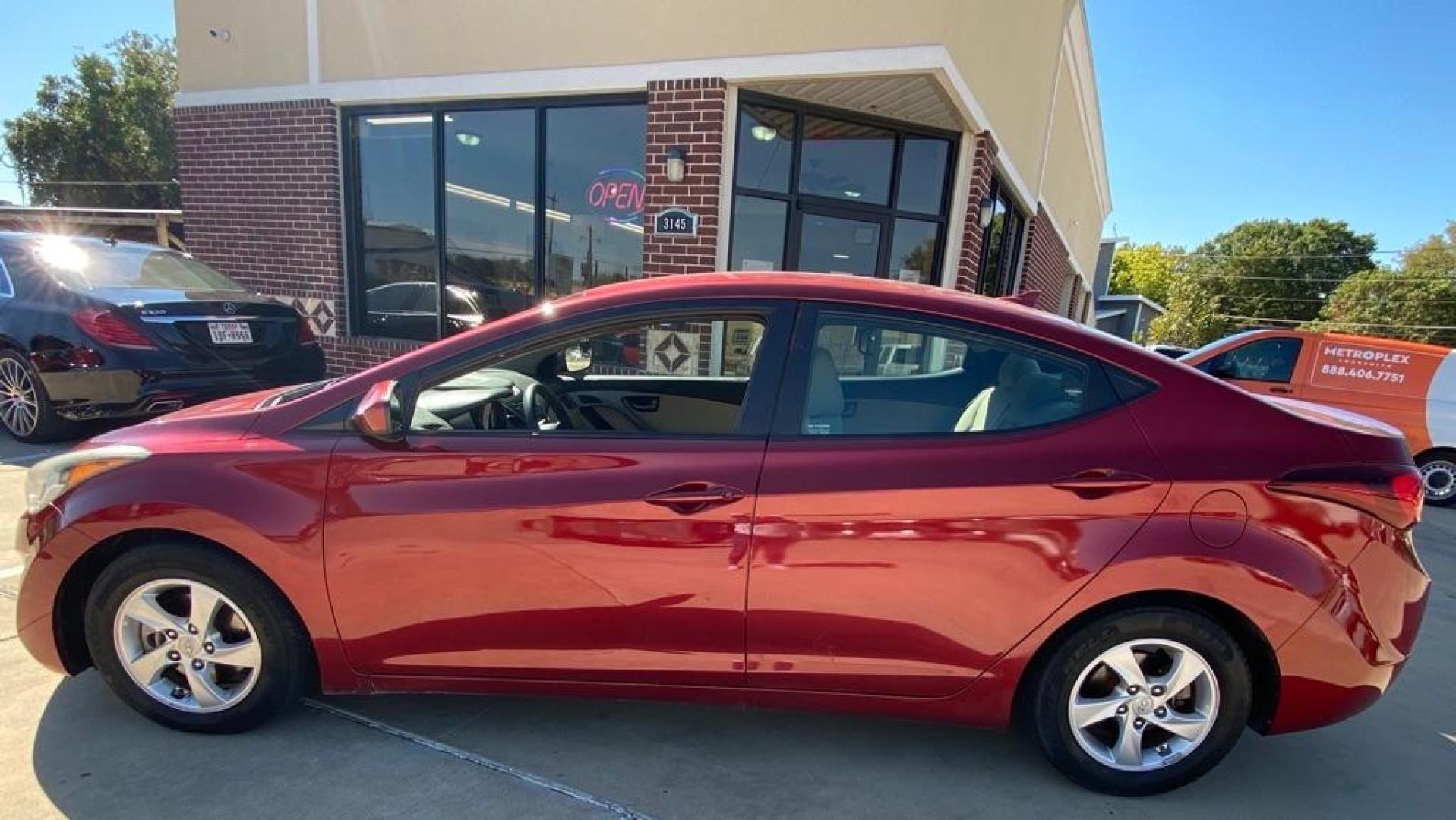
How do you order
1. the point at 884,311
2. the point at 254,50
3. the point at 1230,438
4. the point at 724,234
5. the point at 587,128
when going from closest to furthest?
1. the point at 1230,438
2. the point at 884,311
3. the point at 724,234
4. the point at 587,128
5. the point at 254,50

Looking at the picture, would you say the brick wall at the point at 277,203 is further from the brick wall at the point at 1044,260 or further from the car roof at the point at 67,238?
the brick wall at the point at 1044,260

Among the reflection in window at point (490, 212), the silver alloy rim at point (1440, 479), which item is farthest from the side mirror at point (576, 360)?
the silver alloy rim at point (1440, 479)

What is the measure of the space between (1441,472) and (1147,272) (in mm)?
85350

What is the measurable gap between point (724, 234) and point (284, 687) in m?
4.59

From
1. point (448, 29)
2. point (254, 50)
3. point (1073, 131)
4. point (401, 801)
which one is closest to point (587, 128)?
point (448, 29)

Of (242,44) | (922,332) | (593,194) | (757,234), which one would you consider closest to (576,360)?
(922,332)

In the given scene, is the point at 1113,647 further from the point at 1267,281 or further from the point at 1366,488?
the point at 1267,281

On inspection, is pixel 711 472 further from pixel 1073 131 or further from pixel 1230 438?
→ pixel 1073 131

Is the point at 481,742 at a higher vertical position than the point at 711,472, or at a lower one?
lower

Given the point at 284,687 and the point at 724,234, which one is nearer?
the point at 284,687

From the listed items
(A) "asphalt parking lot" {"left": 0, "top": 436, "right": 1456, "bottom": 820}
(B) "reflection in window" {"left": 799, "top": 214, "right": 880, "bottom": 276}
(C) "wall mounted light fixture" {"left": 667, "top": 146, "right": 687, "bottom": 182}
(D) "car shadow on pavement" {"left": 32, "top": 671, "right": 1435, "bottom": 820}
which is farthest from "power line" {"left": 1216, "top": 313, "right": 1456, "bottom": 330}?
(D) "car shadow on pavement" {"left": 32, "top": 671, "right": 1435, "bottom": 820}

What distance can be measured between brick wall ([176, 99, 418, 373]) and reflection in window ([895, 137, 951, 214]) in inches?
209

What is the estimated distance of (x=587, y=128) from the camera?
21.1 ft

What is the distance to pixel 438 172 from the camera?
709 cm
